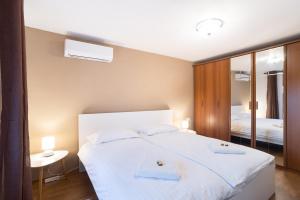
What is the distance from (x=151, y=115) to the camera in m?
Result: 3.48

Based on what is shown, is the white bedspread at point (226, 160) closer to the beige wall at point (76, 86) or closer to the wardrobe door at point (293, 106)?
the wardrobe door at point (293, 106)

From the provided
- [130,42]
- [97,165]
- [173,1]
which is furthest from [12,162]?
[130,42]

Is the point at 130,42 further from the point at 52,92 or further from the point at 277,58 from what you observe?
the point at 277,58

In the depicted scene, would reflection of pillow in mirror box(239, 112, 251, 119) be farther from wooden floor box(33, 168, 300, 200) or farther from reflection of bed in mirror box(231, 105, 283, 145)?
wooden floor box(33, 168, 300, 200)

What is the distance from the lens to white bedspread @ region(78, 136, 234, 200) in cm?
119

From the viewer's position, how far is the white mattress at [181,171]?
122cm

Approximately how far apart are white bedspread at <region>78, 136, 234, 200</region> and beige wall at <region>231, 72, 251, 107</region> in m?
2.23

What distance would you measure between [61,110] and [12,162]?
1818 mm

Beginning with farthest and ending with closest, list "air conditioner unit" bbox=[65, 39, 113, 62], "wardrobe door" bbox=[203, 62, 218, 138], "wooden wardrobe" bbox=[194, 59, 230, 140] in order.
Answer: "wardrobe door" bbox=[203, 62, 218, 138] → "wooden wardrobe" bbox=[194, 59, 230, 140] → "air conditioner unit" bbox=[65, 39, 113, 62]

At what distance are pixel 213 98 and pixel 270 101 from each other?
1.14 meters

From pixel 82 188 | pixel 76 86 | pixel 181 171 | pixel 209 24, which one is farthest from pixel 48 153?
pixel 209 24

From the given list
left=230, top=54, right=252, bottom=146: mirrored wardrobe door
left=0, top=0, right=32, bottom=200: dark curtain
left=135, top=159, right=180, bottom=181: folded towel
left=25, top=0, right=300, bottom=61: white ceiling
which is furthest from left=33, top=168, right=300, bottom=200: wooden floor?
left=25, top=0, right=300, bottom=61: white ceiling

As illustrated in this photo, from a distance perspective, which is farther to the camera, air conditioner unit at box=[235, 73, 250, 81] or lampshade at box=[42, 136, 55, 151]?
air conditioner unit at box=[235, 73, 250, 81]

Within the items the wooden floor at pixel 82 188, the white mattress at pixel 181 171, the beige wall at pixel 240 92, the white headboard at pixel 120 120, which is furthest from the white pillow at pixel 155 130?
the beige wall at pixel 240 92
